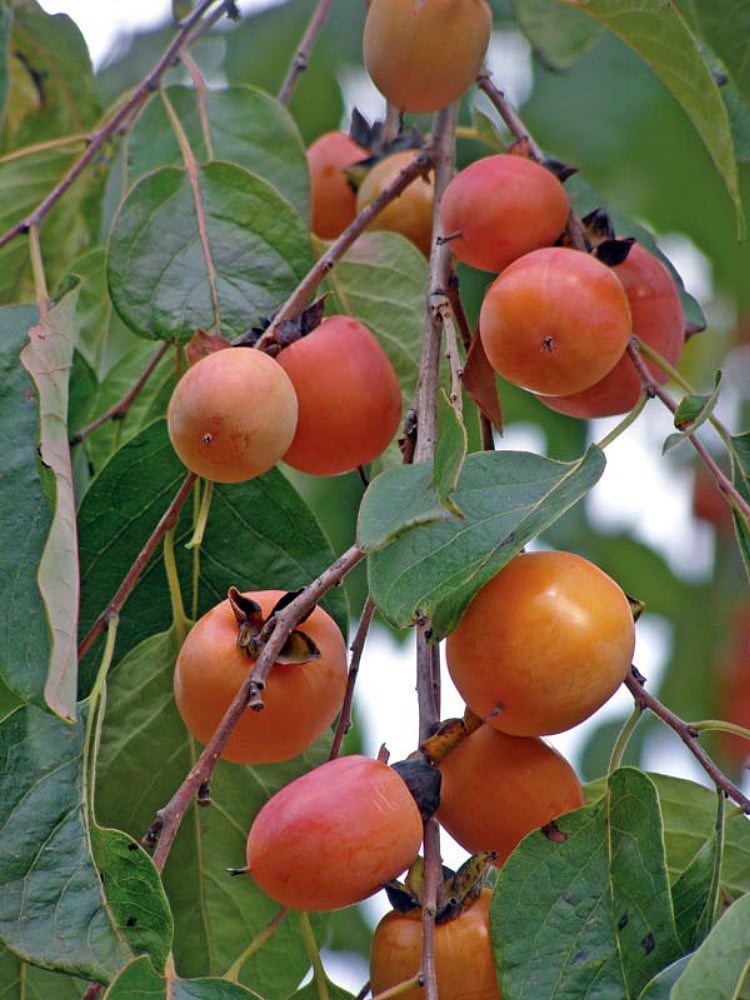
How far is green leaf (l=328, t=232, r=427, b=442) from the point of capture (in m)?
1.40

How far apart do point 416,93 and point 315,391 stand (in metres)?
0.33

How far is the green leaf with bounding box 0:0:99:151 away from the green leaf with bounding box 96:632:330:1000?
90cm

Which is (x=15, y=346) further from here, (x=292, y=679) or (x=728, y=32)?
(x=728, y=32)

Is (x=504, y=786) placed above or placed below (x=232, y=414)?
below

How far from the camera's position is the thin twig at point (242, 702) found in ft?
3.05

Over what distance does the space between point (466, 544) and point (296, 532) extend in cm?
35

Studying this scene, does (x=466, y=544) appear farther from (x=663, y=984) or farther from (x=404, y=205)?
(x=404, y=205)

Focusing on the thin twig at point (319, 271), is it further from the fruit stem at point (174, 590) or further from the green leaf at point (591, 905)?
the green leaf at point (591, 905)

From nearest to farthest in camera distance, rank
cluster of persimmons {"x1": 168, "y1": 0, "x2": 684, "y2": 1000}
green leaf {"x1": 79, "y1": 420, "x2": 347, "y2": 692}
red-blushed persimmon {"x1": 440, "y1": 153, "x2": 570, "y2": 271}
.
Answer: cluster of persimmons {"x1": 168, "y1": 0, "x2": 684, "y2": 1000}, red-blushed persimmon {"x1": 440, "y1": 153, "x2": 570, "y2": 271}, green leaf {"x1": 79, "y1": 420, "x2": 347, "y2": 692}

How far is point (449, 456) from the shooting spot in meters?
0.86

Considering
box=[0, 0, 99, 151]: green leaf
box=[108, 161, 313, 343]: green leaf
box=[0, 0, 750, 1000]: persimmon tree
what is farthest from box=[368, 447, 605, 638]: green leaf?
box=[0, 0, 99, 151]: green leaf

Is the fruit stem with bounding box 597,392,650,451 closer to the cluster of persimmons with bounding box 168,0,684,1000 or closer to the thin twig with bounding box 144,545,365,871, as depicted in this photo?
the cluster of persimmons with bounding box 168,0,684,1000

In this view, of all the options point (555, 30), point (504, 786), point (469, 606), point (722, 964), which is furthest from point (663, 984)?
point (555, 30)

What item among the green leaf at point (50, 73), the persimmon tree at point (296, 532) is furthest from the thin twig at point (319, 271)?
the green leaf at point (50, 73)
